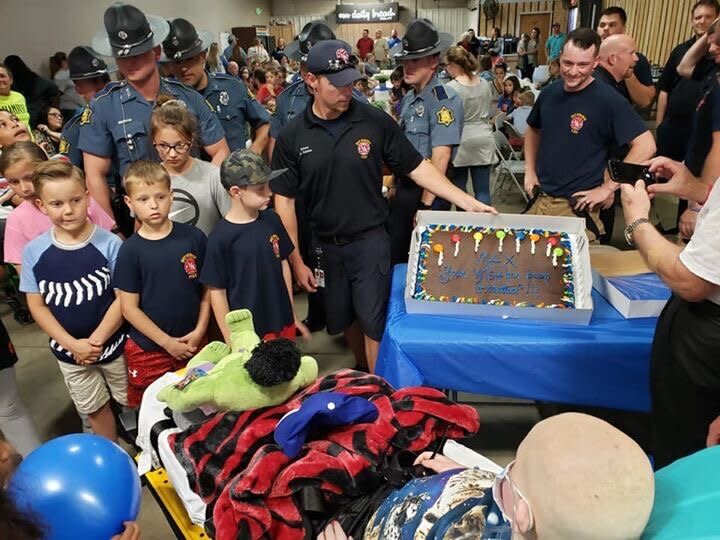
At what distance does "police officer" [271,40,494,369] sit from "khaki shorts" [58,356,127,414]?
884mm

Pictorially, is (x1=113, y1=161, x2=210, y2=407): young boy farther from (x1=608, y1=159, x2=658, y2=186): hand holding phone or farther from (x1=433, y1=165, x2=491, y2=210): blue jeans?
(x1=433, y1=165, x2=491, y2=210): blue jeans

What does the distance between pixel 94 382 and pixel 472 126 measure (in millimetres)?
3217

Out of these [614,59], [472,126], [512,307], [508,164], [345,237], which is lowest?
[508,164]

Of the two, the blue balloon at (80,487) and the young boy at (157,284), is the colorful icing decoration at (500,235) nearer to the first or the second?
the young boy at (157,284)

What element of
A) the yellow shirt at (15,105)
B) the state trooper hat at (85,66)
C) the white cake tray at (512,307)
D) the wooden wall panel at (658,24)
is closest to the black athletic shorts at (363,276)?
the white cake tray at (512,307)

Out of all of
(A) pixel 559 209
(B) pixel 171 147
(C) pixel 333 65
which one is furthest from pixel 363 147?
(A) pixel 559 209

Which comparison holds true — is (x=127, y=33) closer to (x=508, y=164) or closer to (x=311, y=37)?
(x=311, y=37)

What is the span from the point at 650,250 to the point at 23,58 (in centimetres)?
877

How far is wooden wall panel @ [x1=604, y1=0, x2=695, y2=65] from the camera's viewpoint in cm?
873

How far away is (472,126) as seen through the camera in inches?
168

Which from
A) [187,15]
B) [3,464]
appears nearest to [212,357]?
[3,464]

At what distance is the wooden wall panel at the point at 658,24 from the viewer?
344 inches

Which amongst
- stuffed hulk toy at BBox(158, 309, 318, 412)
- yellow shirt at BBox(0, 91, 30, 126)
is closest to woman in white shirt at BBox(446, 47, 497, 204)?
stuffed hulk toy at BBox(158, 309, 318, 412)

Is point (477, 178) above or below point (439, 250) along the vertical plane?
below
